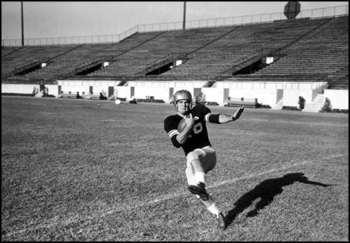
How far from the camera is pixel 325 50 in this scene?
3900 cm

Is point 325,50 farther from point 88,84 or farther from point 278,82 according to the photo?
point 88,84

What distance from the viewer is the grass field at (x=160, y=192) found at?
4.34 m

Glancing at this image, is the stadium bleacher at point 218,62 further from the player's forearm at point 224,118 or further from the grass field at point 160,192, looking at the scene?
the player's forearm at point 224,118

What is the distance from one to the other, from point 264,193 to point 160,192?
1.78 metres

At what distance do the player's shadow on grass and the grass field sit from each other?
0.05ft

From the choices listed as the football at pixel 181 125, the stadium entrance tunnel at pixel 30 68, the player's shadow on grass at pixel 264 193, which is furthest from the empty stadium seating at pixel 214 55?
→ the football at pixel 181 125

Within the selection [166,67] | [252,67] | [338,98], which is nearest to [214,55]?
[252,67]

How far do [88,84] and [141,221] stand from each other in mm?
44661

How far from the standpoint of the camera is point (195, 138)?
448cm

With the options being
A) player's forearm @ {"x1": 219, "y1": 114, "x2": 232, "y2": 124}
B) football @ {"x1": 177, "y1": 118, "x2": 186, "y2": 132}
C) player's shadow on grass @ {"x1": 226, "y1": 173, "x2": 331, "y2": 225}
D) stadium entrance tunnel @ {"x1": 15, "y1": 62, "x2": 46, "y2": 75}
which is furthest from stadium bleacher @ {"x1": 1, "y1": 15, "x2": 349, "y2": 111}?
football @ {"x1": 177, "y1": 118, "x2": 186, "y2": 132}

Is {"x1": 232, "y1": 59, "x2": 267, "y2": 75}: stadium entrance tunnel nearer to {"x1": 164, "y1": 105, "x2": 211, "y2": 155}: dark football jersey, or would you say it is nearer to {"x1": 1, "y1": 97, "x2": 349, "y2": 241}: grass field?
{"x1": 1, "y1": 97, "x2": 349, "y2": 241}: grass field

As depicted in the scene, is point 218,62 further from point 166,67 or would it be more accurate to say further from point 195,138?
point 195,138

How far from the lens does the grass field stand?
434 cm

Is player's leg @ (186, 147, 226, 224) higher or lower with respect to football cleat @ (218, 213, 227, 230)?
higher
